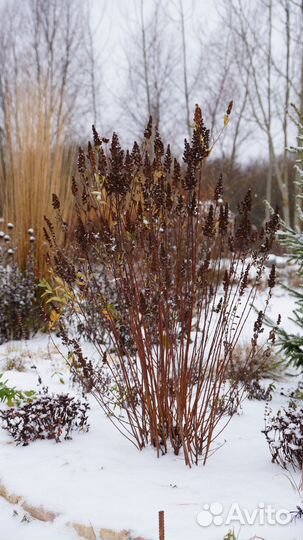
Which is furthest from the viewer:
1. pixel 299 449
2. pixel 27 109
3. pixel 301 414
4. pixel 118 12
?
pixel 118 12

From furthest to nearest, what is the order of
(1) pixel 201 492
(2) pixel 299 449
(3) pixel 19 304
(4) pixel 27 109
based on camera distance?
1. (4) pixel 27 109
2. (3) pixel 19 304
3. (2) pixel 299 449
4. (1) pixel 201 492

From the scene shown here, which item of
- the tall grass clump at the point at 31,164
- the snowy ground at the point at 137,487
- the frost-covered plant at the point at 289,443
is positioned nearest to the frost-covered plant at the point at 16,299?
the tall grass clump at the point at 31,164

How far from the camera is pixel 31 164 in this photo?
5.48 m

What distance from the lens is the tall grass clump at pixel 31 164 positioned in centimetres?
542

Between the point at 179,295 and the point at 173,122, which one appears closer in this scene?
the point at 179,295

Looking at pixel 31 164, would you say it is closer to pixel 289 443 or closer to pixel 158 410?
pixel 158 410

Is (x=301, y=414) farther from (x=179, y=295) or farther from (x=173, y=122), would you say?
(x=173, y=122)

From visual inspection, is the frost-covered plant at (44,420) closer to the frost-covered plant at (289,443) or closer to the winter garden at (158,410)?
the winter garden at (158,410)

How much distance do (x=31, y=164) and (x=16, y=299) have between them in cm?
162

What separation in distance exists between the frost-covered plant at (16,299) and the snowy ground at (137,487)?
2.46 m

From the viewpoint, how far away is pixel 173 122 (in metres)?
14.4

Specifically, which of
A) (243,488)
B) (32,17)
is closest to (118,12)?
(32,17)

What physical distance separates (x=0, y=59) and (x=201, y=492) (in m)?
15.1

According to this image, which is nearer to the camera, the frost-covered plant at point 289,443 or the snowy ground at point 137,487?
the snowy ground at point 137,487
